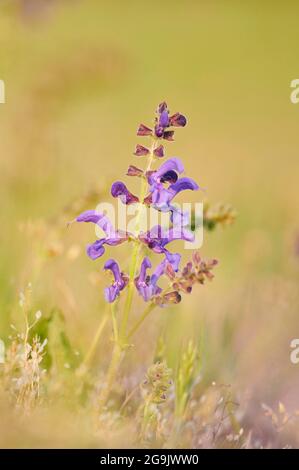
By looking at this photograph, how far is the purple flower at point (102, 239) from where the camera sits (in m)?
2.24

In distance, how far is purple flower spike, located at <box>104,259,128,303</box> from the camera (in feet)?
7.37

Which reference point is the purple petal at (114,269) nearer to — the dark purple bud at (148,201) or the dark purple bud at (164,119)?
the dark purple bud at (148,201)

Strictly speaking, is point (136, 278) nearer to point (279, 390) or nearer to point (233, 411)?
point (233, 411)

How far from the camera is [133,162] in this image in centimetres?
488

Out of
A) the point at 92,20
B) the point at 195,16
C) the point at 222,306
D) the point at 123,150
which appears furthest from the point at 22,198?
the point at 195,16

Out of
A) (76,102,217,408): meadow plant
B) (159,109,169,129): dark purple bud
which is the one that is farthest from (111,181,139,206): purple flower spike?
(159,109,169,129): dark purple bud

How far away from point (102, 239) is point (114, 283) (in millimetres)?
134

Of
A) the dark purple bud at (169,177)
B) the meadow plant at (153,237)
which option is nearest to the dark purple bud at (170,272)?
the meadow plant at (153,237)

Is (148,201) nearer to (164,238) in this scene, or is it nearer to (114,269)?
(164,238)

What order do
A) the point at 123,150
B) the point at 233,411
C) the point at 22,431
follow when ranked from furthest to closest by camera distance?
the point at 123,150, the point at 233,411, the point at 22,431

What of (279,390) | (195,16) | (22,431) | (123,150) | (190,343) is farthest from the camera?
(195,16)

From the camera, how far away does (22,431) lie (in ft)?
7.27

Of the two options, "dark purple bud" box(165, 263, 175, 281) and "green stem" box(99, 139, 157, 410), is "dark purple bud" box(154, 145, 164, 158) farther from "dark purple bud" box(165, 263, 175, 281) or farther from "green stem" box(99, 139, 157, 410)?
"dark purple bud" box(165, 263, 175, 281)

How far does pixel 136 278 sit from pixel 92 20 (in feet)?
17.8
